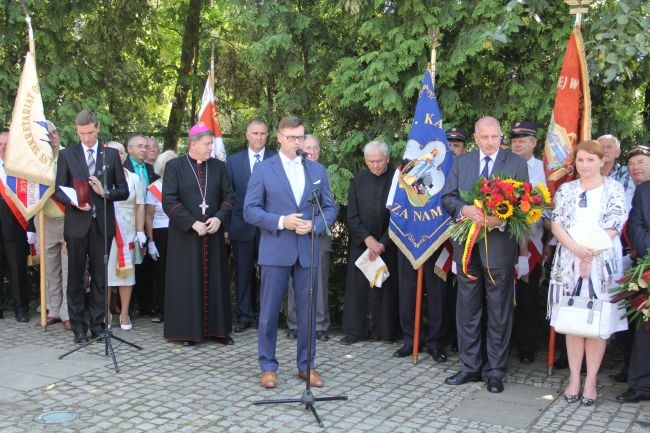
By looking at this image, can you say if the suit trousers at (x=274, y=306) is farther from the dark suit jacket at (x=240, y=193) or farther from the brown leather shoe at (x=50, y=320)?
the brown leather shoe at (x=50, y=320)

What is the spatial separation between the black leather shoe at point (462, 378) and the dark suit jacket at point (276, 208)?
5.22 ft

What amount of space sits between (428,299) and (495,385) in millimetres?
1250

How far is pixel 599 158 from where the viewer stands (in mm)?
5488

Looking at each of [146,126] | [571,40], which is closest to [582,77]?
[571,40]

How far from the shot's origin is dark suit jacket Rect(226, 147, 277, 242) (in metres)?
7.77

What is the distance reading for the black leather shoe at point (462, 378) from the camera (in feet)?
19.9

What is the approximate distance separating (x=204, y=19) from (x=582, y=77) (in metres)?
7.99

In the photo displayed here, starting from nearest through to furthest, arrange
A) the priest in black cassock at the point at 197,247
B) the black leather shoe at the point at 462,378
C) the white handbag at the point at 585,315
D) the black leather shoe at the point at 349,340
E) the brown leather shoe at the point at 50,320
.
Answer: the white handbag at the point at 585,315, the black leather shoe at the point at 462,378, the priest in black cassock at the point at 197,247, the black leather shoe at the point at 349,340, the brown leather shoe at the point at 50,320

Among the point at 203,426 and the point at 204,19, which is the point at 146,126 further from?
the point at 203,426

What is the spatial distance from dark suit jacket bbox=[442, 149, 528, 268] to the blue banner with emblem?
20.0 inches

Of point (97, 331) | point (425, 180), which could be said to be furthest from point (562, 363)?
point (97, 331)

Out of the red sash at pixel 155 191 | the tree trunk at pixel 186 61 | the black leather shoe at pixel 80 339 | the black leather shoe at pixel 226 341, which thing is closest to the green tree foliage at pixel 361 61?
the tree trunk at pixel 186 61

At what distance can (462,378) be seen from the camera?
19.9ft

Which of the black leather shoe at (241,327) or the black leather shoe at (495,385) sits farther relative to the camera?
the black leather shoe at (241,327)
